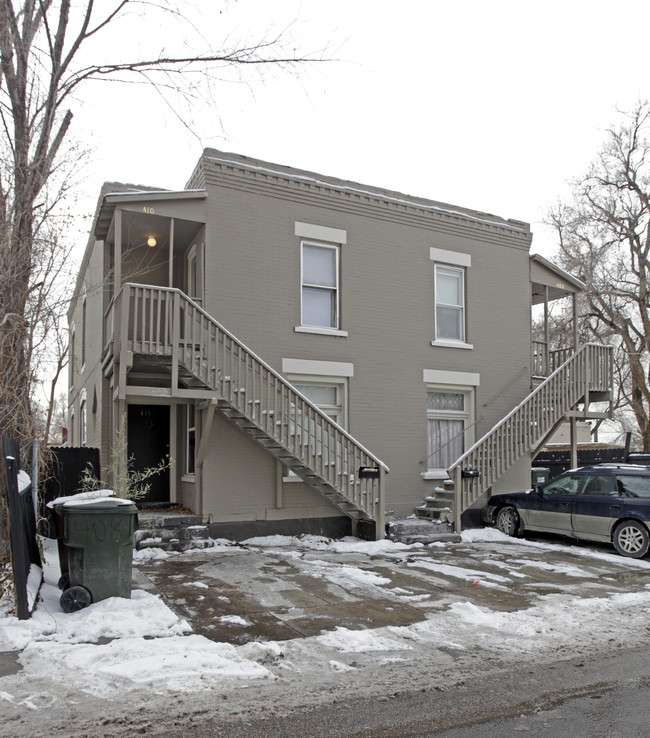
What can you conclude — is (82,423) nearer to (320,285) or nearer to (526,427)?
(320,285)

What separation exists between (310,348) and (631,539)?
22.3 ft

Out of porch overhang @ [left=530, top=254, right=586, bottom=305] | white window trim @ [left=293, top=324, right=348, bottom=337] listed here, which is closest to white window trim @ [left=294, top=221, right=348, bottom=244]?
white window trim @ [left=293, top=324, right=348, bottom=337]

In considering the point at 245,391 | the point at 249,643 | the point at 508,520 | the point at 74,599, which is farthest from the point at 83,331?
the point at 249,643

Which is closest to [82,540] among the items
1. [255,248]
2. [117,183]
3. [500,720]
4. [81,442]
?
[500,720]

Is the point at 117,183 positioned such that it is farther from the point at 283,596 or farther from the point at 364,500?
the point at 283,596

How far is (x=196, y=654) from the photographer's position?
19.2 feet

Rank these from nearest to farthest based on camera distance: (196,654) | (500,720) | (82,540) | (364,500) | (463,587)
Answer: (500,720), (196,654), (82,540), (463,587), (364,500)

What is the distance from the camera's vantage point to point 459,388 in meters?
15.8

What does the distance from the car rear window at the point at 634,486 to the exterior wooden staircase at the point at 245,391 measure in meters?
4.23

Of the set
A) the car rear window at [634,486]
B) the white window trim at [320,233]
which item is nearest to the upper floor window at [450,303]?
the white window trim at [320,233]

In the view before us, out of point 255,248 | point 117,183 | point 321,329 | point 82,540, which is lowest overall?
point 82,540

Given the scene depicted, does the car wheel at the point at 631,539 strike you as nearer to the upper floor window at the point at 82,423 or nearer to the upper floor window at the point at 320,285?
the upper floor window at the point at 320,285

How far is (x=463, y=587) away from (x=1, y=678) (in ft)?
19.1

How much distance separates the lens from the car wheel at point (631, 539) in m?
11.5
